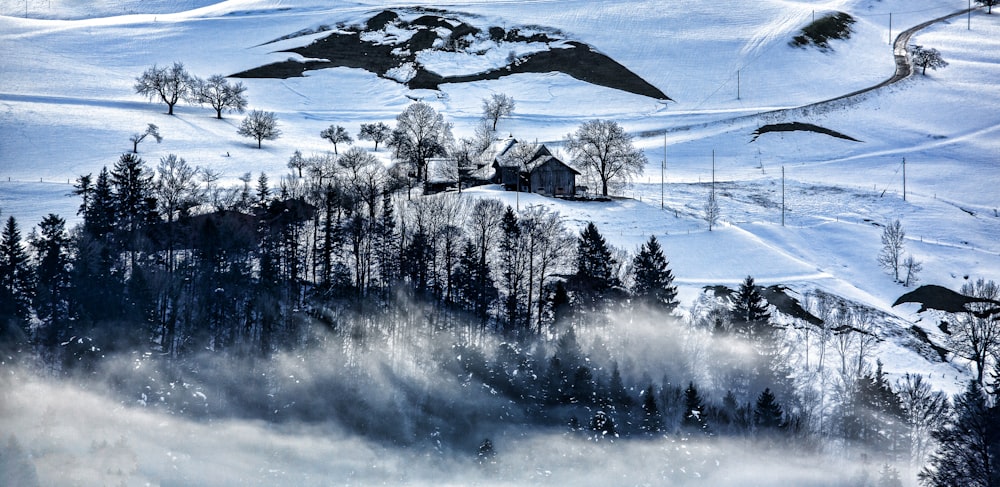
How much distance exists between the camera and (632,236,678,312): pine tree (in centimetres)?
7241

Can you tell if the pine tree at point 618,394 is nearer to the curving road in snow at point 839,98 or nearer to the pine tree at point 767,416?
the pine tree at point 767,416

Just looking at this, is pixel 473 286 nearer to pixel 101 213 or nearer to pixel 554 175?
pixel 101 213

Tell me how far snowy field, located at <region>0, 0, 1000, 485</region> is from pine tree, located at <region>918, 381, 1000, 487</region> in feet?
29.1

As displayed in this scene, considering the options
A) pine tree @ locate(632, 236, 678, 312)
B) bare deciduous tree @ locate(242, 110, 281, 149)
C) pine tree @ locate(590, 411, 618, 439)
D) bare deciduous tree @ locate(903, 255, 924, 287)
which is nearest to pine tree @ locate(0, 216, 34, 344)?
pine tree @ locate(590, 411, 618, 439)

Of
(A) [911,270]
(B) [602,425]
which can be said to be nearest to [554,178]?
(A) [911,270]

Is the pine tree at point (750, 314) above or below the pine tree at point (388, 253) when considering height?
below

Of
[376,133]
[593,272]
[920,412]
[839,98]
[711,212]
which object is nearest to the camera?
[920,412]

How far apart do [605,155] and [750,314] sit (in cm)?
4526

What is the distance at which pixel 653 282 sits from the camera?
73.5 m

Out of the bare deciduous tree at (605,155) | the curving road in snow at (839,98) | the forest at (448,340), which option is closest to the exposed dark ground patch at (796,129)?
the curving road in snow at (839,98)

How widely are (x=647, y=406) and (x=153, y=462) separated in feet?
112

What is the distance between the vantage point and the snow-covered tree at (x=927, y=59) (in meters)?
184

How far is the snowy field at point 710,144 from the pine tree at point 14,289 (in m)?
7.54

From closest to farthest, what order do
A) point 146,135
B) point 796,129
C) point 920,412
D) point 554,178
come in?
point 920,412 → point 554,178 → point 146,135 → point 796,129
